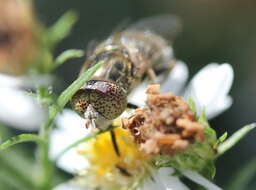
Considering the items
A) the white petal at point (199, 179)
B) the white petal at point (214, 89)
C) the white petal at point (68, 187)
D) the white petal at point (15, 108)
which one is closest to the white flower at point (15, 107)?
the white petal at point (15, 108)

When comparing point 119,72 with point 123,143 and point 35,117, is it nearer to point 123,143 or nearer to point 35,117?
point 123,143

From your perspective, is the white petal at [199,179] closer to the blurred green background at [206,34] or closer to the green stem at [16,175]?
the green stem at [16,175]

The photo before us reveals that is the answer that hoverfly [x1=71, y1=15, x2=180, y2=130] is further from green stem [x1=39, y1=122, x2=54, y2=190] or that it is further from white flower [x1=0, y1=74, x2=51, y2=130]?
white flower [x1=0, y1=74, x2=51, y2=130]

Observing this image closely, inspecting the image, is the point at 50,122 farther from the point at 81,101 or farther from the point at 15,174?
the point at 15,174

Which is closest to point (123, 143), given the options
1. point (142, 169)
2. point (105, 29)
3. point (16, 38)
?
point (142, 169)

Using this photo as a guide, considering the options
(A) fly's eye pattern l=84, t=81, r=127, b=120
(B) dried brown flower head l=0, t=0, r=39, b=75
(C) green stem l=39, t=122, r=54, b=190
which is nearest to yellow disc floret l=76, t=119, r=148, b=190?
(C) green stem l=39, t=122, r=54, b=190

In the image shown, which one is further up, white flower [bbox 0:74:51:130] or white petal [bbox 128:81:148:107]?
white flower [bbox 0:74:51:130]
